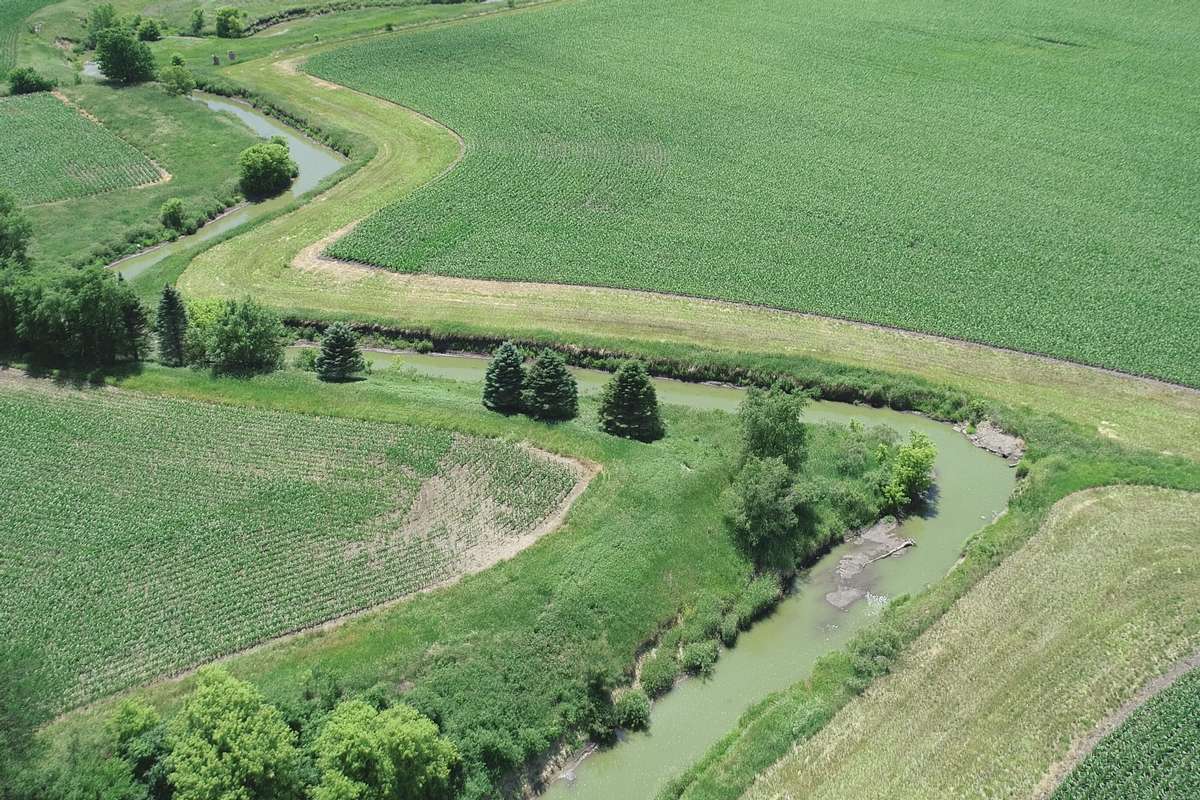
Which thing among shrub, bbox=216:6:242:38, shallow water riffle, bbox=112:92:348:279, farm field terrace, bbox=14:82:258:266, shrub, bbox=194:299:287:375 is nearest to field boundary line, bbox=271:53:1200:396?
shallow water riffle, bbox=112:92:348:279

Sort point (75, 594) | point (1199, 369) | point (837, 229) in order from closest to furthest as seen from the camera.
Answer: point (75, 594) < point (1199, 369) < point (837, 229)

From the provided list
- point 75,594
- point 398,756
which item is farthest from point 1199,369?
point 75,594

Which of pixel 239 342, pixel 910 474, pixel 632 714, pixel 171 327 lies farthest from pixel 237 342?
pixel 910 474

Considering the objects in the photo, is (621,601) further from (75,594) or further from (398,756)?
(75,594)

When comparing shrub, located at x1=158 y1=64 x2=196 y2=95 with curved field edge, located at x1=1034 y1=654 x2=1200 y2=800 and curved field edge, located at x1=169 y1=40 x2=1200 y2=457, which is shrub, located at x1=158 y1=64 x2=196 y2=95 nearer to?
curved field edge, located at x1=169 y1=40 x2=1200 y2=457

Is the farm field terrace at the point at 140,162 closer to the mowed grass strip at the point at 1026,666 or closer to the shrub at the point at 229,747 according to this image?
the shrub at the point at 229,747

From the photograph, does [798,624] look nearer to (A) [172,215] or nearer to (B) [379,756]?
(B) [379,756]
